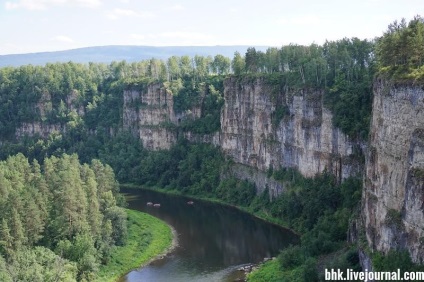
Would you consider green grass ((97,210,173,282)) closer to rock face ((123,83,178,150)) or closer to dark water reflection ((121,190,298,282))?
dark water reflection ((121,190,298,282))

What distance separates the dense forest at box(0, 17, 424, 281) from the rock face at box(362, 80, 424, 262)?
1.78 metres

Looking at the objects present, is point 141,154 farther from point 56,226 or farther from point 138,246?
point 56,226

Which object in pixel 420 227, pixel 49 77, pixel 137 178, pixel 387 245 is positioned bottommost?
pixel 137 178

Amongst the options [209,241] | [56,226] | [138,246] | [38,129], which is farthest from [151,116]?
[56,226]

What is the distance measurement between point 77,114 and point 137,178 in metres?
25.4

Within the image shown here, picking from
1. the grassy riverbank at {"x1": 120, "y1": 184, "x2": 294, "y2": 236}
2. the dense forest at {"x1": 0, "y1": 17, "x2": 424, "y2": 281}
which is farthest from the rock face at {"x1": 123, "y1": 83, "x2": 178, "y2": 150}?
the grassy riverbank at {"x1": 120, "y1": 184, "x2": 294, "y2": 236}

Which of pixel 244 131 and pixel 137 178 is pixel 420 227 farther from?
pixel 137 178

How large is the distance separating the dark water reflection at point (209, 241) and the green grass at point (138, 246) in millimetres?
1240

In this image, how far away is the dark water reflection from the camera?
178ft

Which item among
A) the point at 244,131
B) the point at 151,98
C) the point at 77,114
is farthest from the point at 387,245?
the point at 77,114

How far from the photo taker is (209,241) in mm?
64250

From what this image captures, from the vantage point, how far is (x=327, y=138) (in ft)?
217

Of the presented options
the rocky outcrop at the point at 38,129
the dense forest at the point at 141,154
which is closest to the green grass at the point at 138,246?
the dense forest at the point at 141,154

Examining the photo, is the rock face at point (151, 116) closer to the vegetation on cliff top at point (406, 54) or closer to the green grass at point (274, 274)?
the green grass at point (274, 274)
